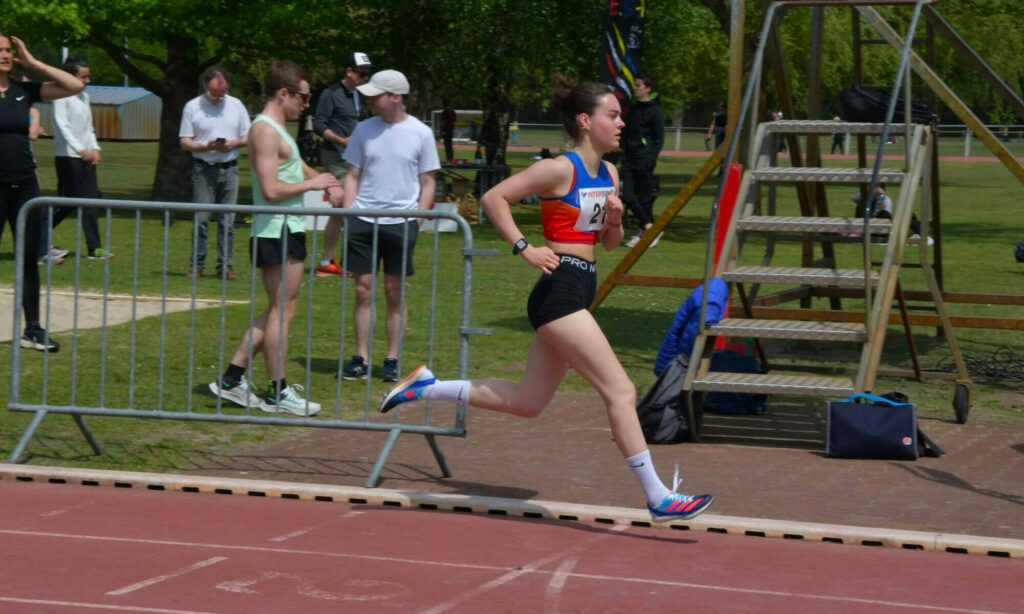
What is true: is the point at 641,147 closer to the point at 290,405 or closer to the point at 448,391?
the point at 290,405

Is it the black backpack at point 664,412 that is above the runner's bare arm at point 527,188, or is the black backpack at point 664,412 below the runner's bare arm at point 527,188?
below

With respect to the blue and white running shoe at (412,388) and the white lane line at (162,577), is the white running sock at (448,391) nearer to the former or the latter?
the blue and white running shoe at (412,388)

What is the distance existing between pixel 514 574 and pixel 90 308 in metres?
7.79

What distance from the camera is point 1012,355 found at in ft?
39.2

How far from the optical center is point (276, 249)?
8.86 m

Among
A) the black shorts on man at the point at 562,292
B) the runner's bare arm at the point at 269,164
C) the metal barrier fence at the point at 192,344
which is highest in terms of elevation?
the runner's bare arm at the point at 269,164

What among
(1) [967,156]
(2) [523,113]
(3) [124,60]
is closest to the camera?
(3) [124,60]

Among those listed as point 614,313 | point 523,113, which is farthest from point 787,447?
point 523,113

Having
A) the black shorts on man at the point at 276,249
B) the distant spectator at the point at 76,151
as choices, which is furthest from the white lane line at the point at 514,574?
the distant spectator at the point at 76,151

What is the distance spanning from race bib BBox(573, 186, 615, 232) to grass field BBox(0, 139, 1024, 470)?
1.52 meters

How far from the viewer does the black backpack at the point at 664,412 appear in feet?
28.3

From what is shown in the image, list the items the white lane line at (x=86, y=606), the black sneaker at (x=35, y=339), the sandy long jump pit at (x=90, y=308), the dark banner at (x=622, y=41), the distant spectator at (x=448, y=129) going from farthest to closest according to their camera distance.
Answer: the distant spectator at (x=448, y=129)
the dark banner at (x=622, y=41)
the sandy long jump pit at (x=90, y=308)
the black sneaker at (x=35, y=339)
the white lane line at (x=86, y=606)

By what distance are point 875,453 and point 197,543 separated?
12.3 ft

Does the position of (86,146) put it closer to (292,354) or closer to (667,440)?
(292,354)
